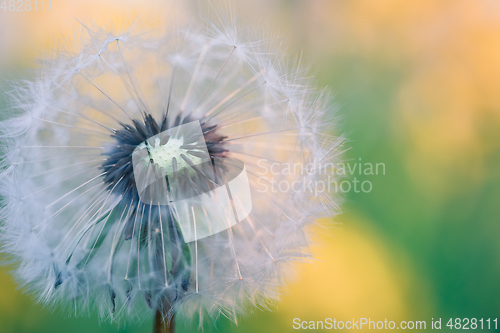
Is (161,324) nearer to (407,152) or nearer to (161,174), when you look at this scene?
(161,174)

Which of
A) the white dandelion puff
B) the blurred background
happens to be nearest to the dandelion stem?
the white dandelion puff

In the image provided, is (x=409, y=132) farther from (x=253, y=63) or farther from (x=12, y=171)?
(x=12, y=171)

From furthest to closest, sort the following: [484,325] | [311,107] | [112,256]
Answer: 1. [484,325]
2. [311,107]
3. [112,256]

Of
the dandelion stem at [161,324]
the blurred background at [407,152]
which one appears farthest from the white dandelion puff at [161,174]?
the blurred background at [407,152]

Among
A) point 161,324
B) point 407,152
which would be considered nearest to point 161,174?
point 161,324

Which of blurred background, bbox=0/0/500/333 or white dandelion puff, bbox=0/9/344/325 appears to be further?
blurred background, bbox=0/0/500/333

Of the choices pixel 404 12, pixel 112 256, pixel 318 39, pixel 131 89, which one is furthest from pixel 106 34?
pixel 404 12

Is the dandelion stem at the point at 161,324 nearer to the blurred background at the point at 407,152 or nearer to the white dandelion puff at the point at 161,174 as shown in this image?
the white dandelion puff at the point at 161,174

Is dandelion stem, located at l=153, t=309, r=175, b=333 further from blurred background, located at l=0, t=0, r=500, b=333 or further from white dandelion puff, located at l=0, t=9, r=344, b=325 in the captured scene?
blurred background, located at l=0, t=0, r=500, b=333
